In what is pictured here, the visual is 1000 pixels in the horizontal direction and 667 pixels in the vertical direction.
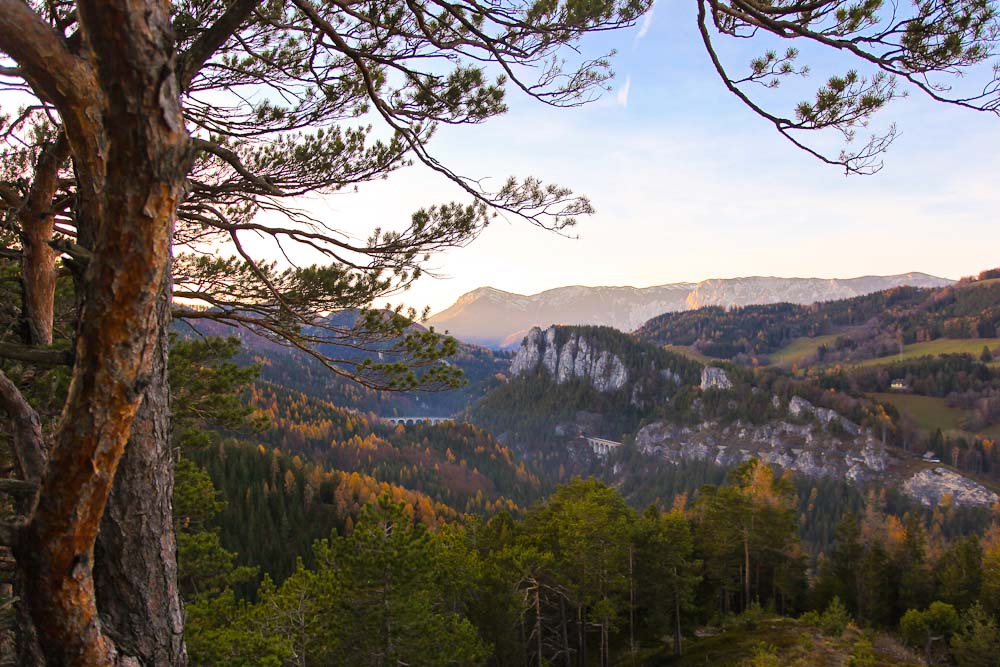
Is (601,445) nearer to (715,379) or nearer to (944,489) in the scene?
(715,379)

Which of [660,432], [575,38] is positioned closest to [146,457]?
[575,38]

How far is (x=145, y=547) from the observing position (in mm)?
3186

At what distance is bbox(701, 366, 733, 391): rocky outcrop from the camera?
167 meters

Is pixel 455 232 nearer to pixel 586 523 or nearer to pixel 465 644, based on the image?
pixel 465 644

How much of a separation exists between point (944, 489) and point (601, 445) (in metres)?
92.6

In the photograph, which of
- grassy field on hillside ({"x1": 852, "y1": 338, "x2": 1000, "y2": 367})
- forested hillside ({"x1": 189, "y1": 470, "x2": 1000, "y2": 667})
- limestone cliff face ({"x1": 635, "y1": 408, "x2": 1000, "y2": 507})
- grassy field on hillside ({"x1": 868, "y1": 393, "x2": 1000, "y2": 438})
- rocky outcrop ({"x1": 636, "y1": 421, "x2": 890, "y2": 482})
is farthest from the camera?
grassy field on hillside ({"x1": 852, "y1": 338, "x2": 1000, "y2": 367})

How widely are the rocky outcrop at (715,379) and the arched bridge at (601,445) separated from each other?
106ft

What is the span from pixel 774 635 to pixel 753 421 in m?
140

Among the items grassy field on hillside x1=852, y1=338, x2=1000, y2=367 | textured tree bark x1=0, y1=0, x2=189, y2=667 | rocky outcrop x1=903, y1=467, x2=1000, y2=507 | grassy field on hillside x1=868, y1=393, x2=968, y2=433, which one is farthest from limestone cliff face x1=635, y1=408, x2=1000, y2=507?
textured tree bark x1=0, y1=0, x2=189, y2=667

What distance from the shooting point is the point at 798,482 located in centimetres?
11025

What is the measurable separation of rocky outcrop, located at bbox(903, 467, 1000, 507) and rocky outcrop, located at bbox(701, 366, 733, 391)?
5849cm

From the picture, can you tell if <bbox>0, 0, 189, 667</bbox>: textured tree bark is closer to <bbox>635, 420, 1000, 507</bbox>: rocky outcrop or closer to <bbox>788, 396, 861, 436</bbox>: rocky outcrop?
<bbox>635, 420, 1000, 507</bbox>: rocky outcrop

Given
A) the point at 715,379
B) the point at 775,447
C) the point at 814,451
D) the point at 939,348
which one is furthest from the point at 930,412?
the point at 715,379

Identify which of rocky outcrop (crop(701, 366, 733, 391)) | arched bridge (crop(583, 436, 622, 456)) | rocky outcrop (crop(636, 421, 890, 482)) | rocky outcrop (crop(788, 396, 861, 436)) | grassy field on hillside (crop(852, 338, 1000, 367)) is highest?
grassy field on hillside (crop(852, 338, 1000, 367))
